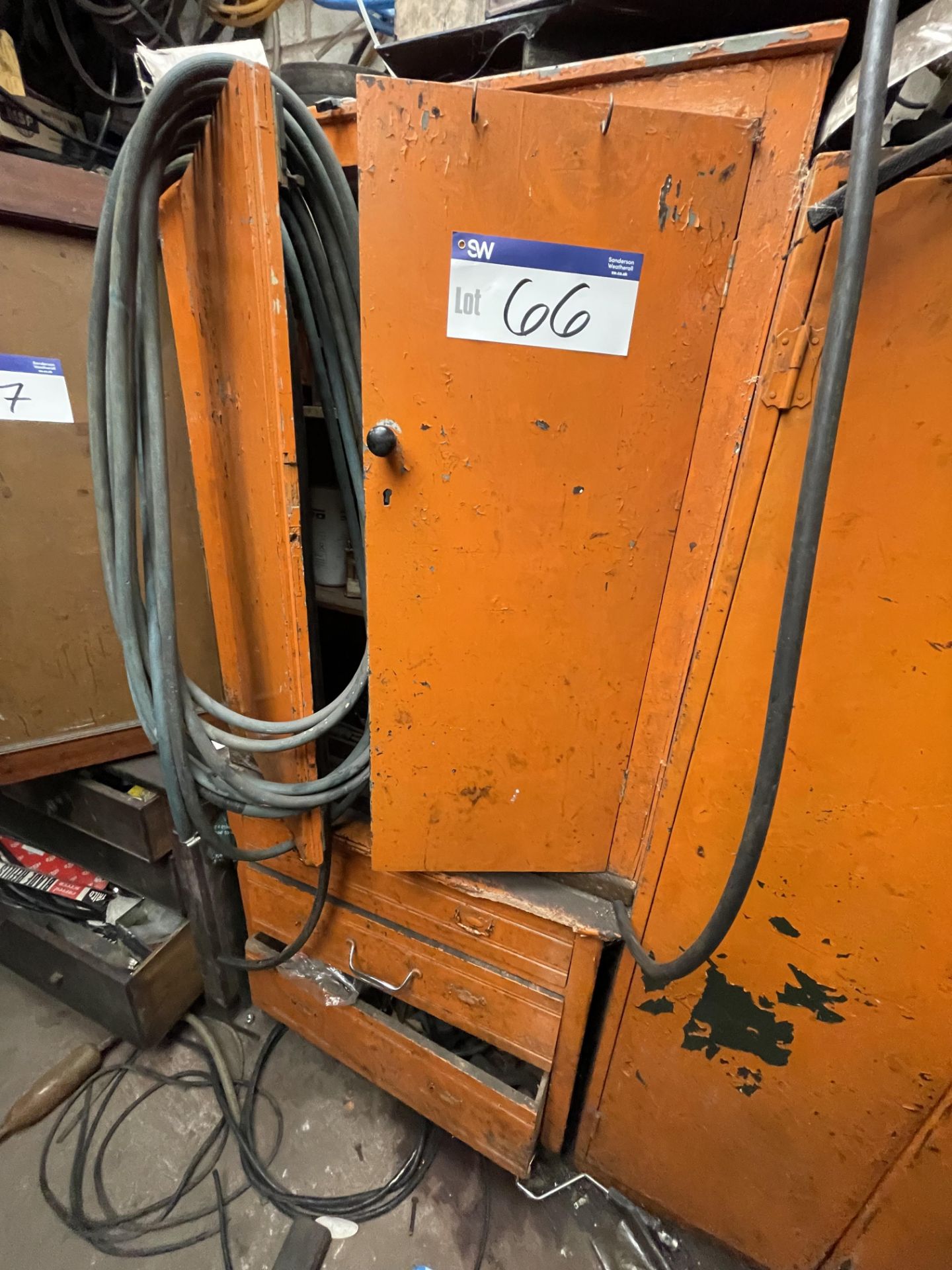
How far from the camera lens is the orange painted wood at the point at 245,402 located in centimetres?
59

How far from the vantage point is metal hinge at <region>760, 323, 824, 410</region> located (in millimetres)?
499

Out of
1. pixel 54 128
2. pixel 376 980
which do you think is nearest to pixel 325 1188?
pixel 376 980

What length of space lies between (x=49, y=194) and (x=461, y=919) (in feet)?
4.23

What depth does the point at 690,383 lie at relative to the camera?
0.57 metres

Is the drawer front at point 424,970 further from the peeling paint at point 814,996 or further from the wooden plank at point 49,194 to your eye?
the wooden plank at point 49,194

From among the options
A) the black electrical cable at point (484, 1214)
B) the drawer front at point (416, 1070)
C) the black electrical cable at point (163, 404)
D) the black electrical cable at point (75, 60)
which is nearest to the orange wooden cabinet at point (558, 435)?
the black electrical cable at point (163, 404)

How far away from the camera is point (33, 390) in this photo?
2.79 ft

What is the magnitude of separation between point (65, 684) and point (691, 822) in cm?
109

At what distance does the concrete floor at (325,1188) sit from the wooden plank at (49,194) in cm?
164

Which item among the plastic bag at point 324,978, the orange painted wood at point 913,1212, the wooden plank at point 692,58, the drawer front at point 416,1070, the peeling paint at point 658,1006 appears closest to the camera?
the wooden plank at point 692,58

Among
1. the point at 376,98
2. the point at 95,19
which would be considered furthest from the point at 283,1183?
the point at 95,19

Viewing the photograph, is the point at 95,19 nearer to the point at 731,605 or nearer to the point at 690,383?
the point at 690,383

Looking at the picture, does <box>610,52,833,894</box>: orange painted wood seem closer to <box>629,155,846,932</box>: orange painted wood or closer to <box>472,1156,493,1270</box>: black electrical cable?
<box>629,155,846,932</box>: orange painted wood

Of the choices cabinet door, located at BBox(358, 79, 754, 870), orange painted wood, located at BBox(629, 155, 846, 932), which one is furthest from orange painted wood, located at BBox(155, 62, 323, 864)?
orange painted wood, located at BBox(629, 155, 846, 932)
